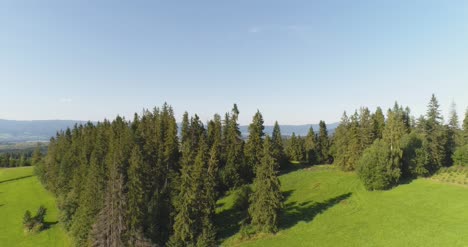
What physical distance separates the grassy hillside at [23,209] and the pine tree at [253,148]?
43052 mm

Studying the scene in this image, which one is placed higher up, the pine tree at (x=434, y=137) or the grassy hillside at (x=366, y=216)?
→ the pine tree at (x=434, y=137)

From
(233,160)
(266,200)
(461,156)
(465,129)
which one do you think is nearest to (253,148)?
(233,160)

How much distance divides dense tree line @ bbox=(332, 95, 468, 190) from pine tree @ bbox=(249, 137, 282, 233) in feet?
79.3

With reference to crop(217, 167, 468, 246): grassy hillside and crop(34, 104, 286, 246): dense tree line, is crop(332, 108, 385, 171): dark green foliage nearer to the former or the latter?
crop(217, 167, 468, 246): grassy hillside

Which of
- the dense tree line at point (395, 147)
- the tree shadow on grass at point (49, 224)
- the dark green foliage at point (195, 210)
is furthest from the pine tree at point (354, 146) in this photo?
the tree shadow on grass at point (49, 224)

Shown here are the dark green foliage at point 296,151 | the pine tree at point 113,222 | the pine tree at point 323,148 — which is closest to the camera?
the pine tree at point 113,222

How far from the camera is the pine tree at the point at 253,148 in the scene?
80375 millimetres

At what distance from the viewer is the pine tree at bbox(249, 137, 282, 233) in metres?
50.3

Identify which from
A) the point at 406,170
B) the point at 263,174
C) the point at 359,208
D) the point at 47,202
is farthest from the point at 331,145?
the point at 47,202

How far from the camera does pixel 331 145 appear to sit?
366ft

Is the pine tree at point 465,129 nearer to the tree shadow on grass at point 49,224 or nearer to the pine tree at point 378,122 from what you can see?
the pine tree at point 378,122

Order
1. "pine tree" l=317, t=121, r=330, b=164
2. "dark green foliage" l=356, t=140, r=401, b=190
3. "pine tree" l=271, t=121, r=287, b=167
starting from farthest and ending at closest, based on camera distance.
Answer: "pine tree" l=317, t=121, r=330, b=164 → "pine tree" l=271, t=121, r=287, b=167 → "dark green foliage" l=356, t=140, r=401, b=190

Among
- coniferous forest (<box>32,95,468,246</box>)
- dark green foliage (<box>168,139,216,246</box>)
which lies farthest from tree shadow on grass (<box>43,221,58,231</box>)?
dark green foliage (<box>168,139,216,246</box>)

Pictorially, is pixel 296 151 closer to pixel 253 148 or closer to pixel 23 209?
pixel 253 148
